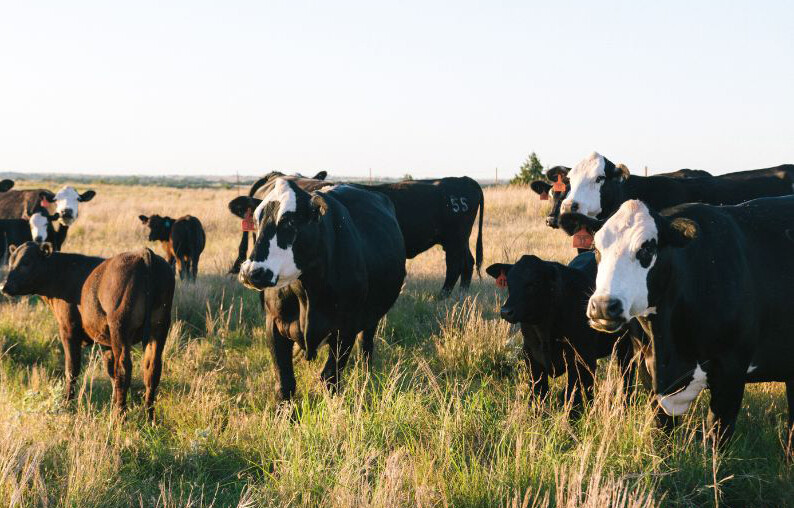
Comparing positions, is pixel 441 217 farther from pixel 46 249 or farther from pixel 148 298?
pixel 148 298

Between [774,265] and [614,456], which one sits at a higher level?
[774,265]

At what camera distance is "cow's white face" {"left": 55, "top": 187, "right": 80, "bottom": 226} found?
14383 mm

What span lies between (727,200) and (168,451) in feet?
20.8

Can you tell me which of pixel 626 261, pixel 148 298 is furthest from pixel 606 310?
pixel 148 298

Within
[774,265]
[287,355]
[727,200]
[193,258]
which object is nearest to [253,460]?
[287,355]

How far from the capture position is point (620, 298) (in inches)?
146

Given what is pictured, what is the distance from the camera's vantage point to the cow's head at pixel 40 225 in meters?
13.4

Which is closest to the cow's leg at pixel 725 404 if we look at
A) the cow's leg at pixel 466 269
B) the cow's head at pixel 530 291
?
the cow's head at pixel 530 291

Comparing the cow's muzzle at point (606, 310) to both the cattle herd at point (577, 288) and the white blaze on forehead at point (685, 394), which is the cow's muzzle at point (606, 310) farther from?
the white blaze on forehead at point (685, 394)

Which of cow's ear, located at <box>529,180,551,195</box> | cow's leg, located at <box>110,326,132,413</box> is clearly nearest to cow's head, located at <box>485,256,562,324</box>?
cow's leg, located at <box>110,326,132,413</box>

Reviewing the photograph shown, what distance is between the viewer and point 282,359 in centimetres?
531

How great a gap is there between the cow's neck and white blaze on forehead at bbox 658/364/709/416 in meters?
4.81

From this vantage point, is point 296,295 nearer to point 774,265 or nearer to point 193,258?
point 774,265

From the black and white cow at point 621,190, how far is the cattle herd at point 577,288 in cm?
2
